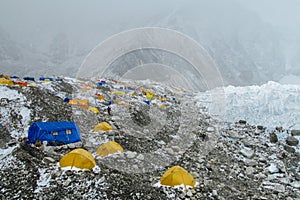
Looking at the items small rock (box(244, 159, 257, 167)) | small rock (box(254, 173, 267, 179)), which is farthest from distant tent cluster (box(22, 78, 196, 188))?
small rock (box(244, 159, 257, 167))

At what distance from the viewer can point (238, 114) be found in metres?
20.9

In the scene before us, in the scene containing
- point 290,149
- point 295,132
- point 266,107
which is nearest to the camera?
point 290,149

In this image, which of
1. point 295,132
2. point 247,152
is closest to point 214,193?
point 247,152

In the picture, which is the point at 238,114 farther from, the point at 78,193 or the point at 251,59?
the point at 251,59

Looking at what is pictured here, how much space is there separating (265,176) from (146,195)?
641 centimetres

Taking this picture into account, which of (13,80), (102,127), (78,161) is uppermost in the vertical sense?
(13,80)

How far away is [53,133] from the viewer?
10008mm

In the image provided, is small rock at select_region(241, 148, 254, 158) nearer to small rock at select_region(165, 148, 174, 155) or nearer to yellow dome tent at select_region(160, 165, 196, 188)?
small rock at select_region(165, 148, 174, 155)

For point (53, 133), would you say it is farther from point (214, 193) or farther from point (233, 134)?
point (233, 134)

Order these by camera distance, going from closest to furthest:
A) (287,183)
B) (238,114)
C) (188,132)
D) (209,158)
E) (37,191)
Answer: (37,191) → (287,183) → (209,158) → (188,132) → (238,114)

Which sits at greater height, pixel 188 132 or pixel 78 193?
pixel 188 132

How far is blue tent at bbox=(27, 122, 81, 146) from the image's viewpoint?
9.66 metres

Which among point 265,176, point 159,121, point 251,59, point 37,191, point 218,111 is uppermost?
point 251,59

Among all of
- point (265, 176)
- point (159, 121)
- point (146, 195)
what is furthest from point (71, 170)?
point (159, 121)
